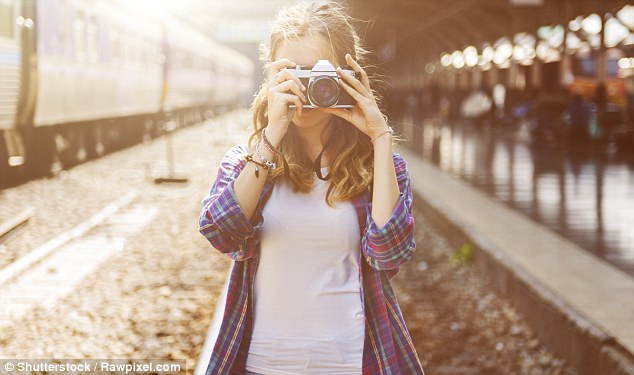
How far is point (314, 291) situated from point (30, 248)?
6.99m

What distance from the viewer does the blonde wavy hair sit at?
230cm

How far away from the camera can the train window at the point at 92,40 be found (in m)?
17.4

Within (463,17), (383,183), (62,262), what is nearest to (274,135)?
(383,183)

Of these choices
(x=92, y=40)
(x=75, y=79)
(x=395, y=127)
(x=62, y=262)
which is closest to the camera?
(x=395, y=127)

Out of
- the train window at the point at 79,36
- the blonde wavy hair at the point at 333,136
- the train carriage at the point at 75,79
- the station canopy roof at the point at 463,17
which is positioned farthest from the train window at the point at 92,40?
the blonde wavy hair at the point at 333,136

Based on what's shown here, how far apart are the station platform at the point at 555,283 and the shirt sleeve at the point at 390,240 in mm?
2230

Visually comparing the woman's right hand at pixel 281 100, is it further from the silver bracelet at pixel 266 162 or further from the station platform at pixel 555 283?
the station platform at pixel 555 283

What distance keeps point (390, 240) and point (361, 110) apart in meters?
0.33

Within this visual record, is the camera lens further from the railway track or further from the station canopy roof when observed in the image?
the station canopy roof

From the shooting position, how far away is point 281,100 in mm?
2250

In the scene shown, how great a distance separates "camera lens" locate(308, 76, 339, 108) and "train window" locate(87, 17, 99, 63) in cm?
1585

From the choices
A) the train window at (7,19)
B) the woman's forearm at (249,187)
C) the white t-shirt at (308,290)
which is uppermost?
the train window at (7,19)

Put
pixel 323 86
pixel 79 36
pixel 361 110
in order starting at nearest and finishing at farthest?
pixel 323 86, pixel 361 110, pixel 79 36

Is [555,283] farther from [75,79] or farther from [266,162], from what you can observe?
[75,79]
